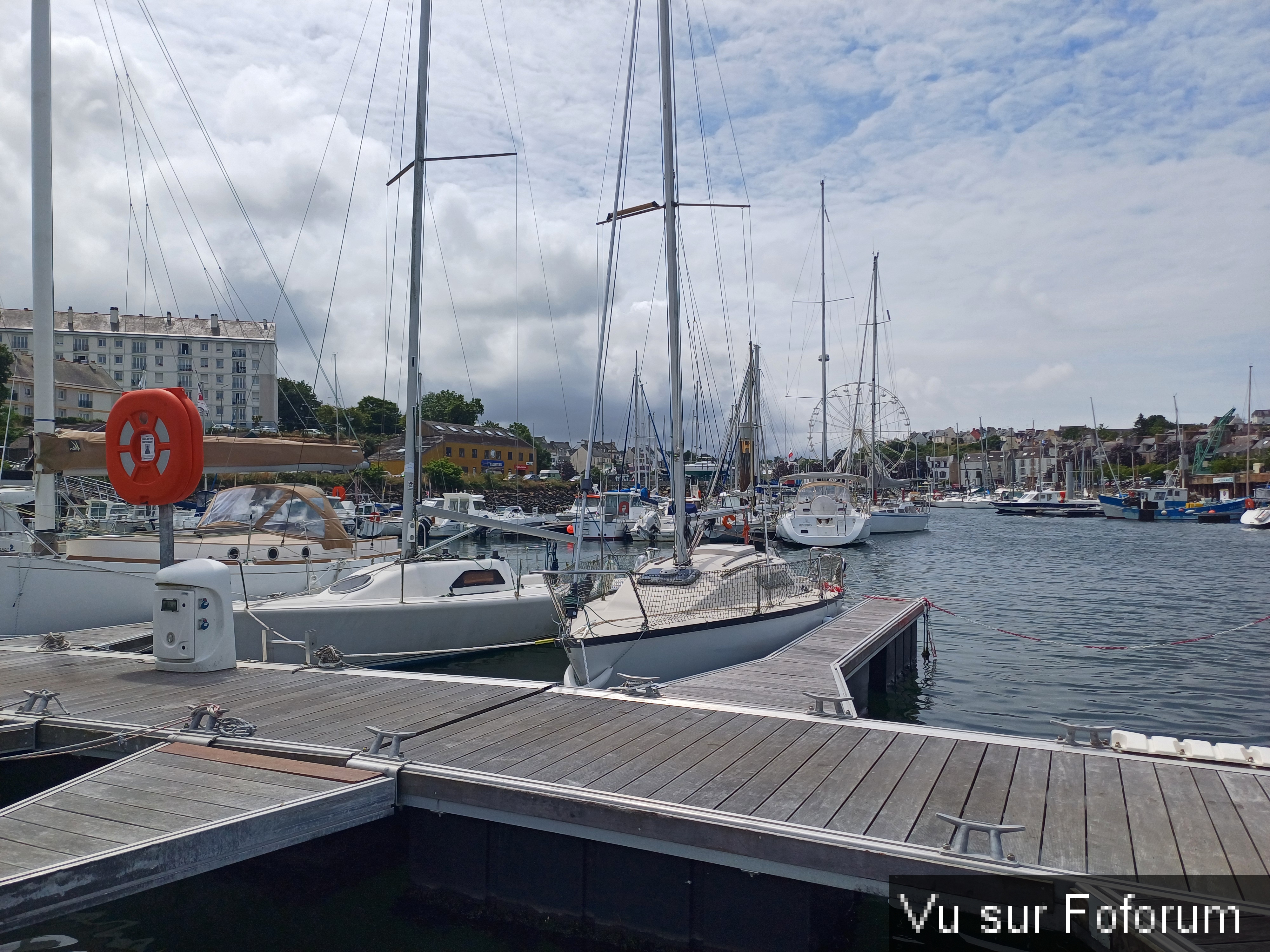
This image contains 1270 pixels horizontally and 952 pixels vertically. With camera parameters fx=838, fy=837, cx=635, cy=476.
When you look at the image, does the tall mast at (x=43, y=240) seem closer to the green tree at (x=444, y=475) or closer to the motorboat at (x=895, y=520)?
the motorboat at (x=895, y=520)

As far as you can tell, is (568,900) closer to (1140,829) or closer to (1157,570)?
(1140,829)

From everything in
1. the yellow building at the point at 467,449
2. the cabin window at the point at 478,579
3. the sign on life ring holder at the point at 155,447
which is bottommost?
the cabin window at the point at 478,579

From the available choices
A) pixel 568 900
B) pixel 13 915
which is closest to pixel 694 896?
pixel 568 900

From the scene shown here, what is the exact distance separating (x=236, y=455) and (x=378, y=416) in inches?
3551

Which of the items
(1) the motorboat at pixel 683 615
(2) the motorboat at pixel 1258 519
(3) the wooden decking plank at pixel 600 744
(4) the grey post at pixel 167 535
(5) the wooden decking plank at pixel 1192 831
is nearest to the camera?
(5) the wooden decking plank at pixel 1192 831

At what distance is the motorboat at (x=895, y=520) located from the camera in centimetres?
5225

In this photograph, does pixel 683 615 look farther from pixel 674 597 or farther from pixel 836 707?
pixel 836 707

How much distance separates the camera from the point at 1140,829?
4.79 meters

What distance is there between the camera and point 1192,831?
4742mm

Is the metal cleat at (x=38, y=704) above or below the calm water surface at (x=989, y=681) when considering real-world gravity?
above

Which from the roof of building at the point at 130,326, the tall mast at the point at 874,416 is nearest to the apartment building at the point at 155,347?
the roof of building at the point at 130,326

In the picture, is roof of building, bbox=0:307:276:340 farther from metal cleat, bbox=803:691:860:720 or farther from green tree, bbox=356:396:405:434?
metal cleat, bbox=803:691:860:720

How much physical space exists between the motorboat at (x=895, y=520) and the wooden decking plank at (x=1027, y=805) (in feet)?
147

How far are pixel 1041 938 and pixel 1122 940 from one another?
3.74ft
